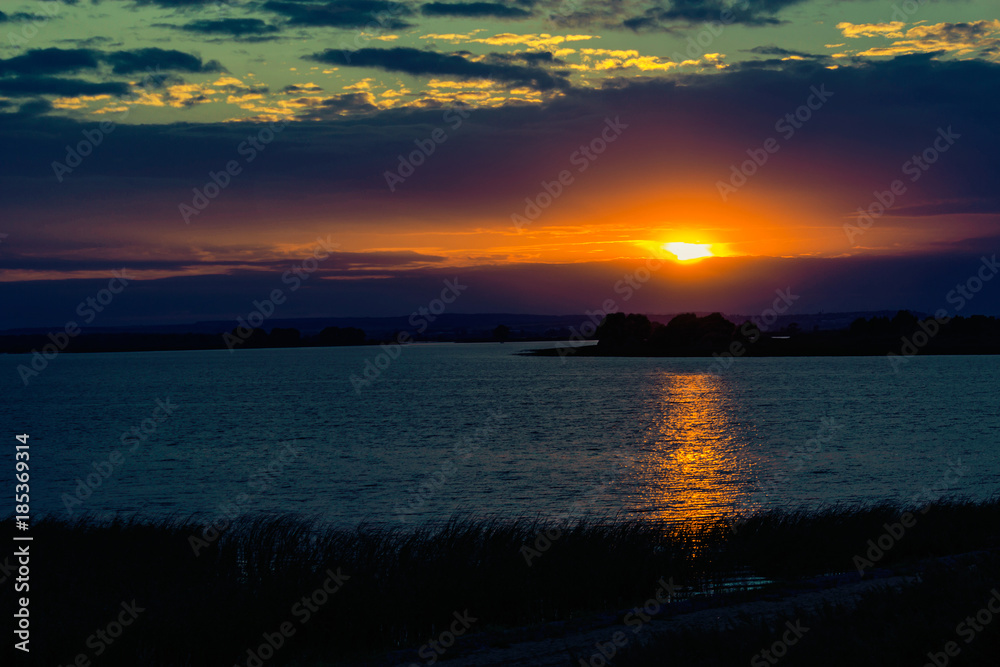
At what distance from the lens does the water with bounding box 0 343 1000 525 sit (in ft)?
117

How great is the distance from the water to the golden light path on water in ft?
0.65

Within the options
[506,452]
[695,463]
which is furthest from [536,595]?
[506,452]

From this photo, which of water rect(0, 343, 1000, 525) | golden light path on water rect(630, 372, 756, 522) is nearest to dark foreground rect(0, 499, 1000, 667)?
golden light path on water rect(630, 372, 756, 522)

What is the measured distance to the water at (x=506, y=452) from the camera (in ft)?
117

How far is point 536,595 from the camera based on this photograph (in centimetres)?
1695

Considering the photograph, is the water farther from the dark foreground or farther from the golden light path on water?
the dark foreground

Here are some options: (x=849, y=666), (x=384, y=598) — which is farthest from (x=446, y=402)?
(x=849, y=666)

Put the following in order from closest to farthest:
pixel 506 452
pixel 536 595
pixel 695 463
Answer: pixel 536 595 → pixel 695 463 → pixel 506 452

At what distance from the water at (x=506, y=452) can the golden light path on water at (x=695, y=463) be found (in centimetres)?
20

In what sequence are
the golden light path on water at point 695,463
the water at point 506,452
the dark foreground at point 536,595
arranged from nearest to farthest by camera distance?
1. the dark foreground at point 536,595
2. the golden light path on water at point 695,463
3. the water at point 506,452

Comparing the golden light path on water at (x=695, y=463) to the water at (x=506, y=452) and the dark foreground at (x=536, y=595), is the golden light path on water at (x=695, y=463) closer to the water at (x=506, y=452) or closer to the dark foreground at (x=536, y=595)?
the water at (x=506, y=452)

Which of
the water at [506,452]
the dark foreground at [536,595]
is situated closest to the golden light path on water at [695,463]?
the water at [506,452]

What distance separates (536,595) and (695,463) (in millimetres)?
33167

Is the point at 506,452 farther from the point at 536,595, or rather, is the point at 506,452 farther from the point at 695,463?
the point at 536,595
